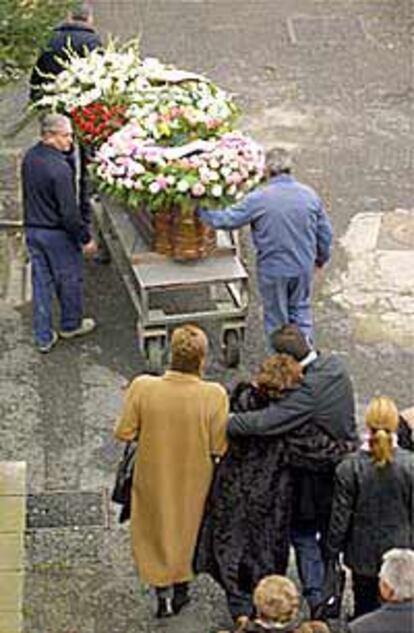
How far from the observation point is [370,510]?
6.93 meters

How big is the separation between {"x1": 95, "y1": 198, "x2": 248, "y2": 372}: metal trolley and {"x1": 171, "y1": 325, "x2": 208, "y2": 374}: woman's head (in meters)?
2.51

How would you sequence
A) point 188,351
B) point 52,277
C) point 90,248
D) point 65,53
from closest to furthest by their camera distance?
point 188,351, point 52,277, point 90,248, point 65,53

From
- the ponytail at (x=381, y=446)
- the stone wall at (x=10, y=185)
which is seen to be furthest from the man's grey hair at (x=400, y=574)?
the stone wall at (x=10, y=185)

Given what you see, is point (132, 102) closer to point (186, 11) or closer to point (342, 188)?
point (342, 188)

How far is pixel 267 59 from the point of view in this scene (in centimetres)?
1521

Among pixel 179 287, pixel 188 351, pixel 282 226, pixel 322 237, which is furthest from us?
pixel 179 287

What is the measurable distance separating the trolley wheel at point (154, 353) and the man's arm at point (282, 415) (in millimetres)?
2862

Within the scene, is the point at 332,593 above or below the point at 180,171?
below

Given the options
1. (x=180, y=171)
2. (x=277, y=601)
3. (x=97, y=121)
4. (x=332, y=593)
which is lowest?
(x=332, y=593)

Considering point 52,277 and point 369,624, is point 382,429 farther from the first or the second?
point 52,277

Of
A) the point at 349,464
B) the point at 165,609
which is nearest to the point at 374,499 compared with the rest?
the point at 349,464

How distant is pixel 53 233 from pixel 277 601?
4.52 metres

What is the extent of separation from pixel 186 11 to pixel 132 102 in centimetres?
645

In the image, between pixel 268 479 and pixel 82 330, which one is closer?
pixel 268 479
